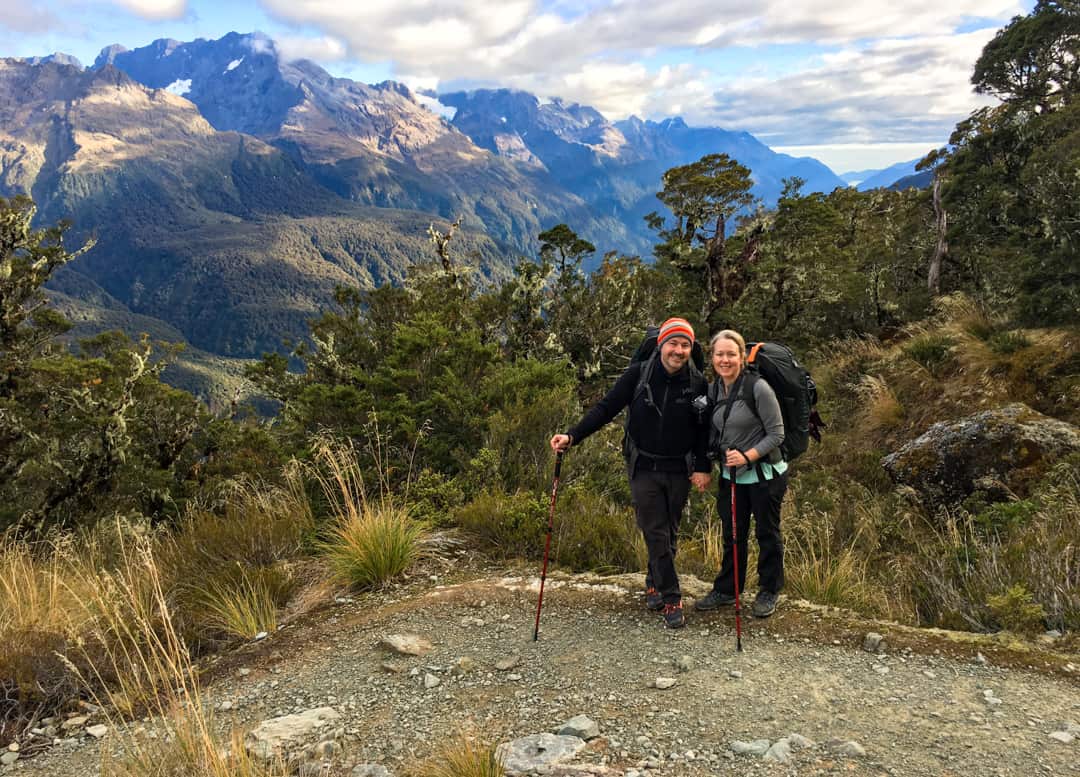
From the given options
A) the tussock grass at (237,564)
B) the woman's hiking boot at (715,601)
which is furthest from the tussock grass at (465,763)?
the tussock grass at (237,564)

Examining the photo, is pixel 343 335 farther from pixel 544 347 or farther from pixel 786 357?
pixel 786 357

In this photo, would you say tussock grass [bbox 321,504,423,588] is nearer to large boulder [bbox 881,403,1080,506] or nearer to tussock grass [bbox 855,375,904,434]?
large boulder [bbox 881,403,1080,506]

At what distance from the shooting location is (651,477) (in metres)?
4.67

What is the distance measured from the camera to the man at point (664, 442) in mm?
4555

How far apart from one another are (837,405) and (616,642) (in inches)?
423

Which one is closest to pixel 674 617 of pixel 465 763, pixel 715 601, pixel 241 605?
pixel 715 601

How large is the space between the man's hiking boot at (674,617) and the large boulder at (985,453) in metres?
5.16

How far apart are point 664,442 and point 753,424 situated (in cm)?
67

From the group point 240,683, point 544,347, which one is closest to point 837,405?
point 544,347

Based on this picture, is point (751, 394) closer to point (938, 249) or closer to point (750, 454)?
point (750, 454)

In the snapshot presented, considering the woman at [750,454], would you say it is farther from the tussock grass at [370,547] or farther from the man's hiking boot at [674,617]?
the tussock grass at [370,547]

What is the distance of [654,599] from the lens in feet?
15.6

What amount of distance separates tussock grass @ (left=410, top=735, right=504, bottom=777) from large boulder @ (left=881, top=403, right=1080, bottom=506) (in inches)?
286

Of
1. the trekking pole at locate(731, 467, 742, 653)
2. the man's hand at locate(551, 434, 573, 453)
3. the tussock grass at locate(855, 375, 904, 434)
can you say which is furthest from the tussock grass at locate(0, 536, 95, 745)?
the tussock grass at locate(855, 375, 904, 434)
